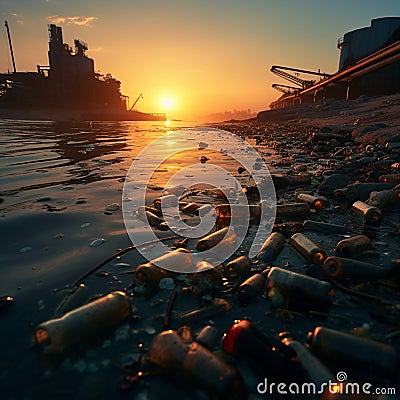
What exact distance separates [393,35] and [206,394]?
185 feet

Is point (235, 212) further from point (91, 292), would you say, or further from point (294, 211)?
point (91, 292)

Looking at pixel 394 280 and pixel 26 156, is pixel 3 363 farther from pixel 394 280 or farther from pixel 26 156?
pixel 26 156

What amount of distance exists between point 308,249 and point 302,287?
2.67 ft

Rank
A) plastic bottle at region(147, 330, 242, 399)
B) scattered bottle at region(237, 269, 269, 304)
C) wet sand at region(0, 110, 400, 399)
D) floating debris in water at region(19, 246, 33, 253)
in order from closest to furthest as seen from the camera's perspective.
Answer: plastic bottle at region(147, 330, 242, 399), wet sand at region(0, 110, 400, 399), scattered bottle at region(237, 269, 269, 304), floating debris in water at region(19, 246, 33, 253)

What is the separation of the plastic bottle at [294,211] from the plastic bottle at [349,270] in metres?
1.62

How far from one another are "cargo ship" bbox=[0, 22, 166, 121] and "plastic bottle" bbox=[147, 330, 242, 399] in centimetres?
7355

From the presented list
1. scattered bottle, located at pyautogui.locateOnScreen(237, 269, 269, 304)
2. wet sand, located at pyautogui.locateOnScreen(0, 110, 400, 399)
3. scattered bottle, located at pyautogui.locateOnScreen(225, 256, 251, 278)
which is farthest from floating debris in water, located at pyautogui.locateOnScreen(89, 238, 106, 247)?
scattered bottle, located at pyautogui.locateOnScreen(237, 269, 269, 304)

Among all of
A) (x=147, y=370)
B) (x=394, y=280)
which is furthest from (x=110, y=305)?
(x=394, y=280)

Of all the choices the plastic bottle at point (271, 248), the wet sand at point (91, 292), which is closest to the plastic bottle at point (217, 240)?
the wet sand at point (91, 292)

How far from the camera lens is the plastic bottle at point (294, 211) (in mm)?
3945

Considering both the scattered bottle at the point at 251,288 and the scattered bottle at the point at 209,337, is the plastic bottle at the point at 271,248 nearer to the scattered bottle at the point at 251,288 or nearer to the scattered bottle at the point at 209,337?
the scattered bottle at the point at 251,288

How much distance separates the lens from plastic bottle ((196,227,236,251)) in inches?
112

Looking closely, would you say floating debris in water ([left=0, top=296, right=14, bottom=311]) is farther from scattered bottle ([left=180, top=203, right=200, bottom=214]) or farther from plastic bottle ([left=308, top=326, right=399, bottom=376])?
scattered bottle ([left=180, top=203, right=200, bottom=214])

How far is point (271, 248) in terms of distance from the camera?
9.27 feet
